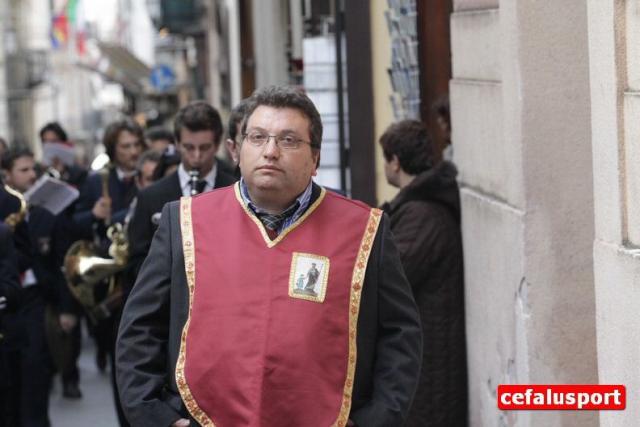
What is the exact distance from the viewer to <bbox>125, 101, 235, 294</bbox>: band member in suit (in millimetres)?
7859

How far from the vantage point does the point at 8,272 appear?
848 cm

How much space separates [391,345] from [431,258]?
2.71 metres

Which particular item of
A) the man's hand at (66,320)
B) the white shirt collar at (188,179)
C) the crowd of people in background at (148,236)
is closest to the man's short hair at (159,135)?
the crowd of people in background at (148,236)

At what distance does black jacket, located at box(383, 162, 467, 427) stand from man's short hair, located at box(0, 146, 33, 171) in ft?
17.1

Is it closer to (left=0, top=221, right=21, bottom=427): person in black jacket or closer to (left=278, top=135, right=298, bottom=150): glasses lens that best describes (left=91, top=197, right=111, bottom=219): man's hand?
(left=0, top=221, right=21, bottom=427): person in black jacket

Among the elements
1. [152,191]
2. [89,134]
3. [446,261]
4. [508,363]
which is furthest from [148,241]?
[89,134]

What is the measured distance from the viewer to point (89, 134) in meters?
74.7

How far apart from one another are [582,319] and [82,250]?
5.05m

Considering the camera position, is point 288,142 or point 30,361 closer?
Result: point 288,142

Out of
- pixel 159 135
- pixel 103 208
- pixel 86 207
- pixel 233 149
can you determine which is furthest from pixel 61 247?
pixel 233 149

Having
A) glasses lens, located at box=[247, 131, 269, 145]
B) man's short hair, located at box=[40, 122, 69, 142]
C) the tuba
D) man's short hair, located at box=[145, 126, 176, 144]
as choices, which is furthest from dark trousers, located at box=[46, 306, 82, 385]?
glasses lens, located at box=[247, 131, 269, 145]

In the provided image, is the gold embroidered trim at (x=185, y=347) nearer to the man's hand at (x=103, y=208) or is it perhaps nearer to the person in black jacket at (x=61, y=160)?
the man's hand at (x=103, y=208)

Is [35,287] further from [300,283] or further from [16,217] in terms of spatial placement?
[300,283]

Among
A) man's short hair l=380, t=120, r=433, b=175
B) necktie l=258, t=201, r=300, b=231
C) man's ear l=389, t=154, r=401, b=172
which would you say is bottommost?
necktie l=258, t=201, r=300, b=231
